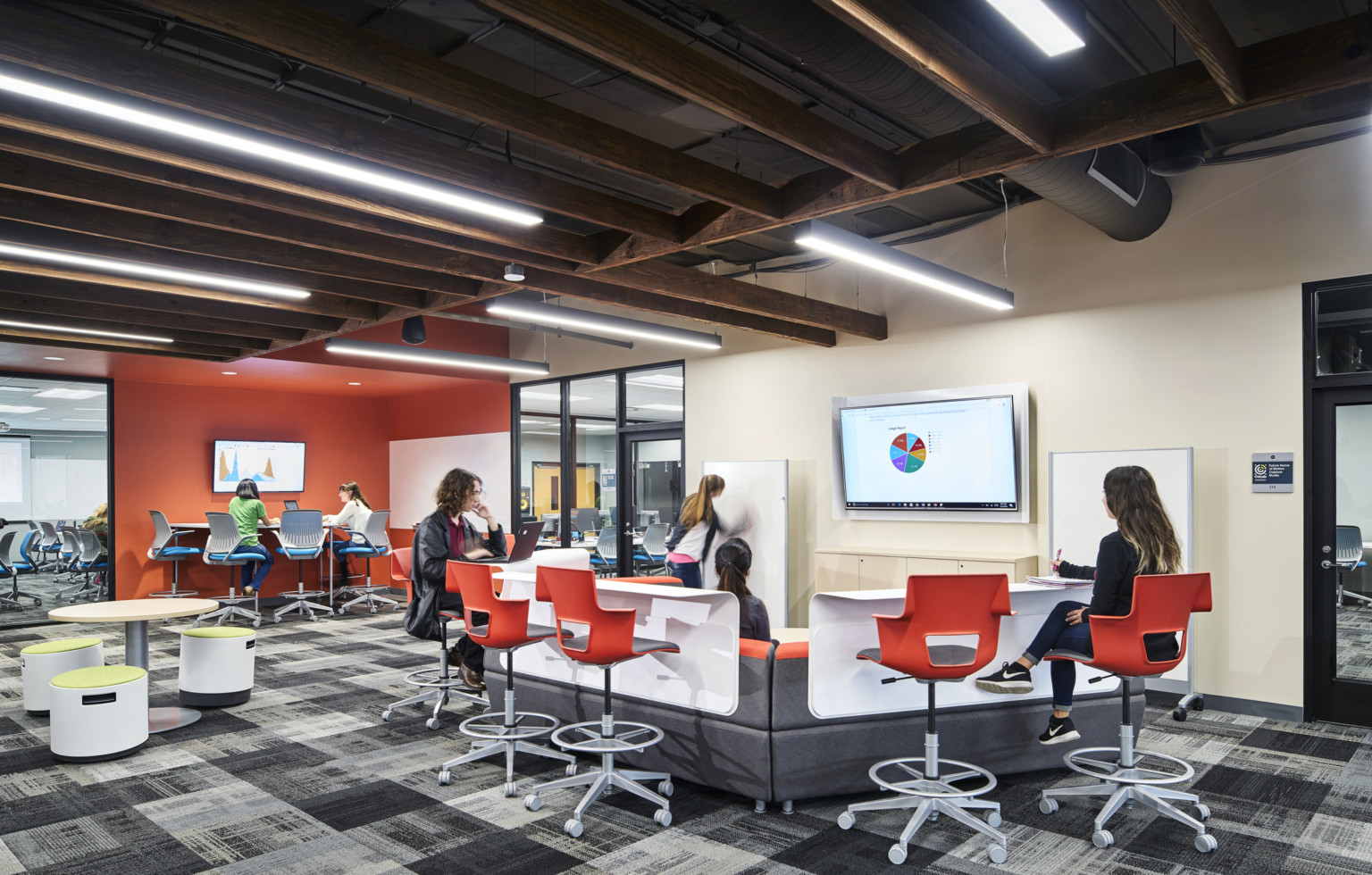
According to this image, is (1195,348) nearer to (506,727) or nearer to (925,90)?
(925,90)

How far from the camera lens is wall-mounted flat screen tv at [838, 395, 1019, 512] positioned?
6277mm

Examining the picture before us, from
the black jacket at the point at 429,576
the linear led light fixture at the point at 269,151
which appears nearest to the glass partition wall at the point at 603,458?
the black jacket at the point at 429,576

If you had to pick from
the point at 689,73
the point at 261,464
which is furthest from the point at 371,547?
the point at 689,73

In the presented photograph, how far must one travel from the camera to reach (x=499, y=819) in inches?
143

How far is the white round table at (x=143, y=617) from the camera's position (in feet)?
16.3

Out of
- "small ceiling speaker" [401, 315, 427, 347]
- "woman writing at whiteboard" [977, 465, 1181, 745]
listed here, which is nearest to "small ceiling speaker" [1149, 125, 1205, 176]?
"woman writing at whiteboard" [977, 465, 1181, 745]

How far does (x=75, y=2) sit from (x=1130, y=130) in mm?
4497

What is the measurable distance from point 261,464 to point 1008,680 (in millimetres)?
9850

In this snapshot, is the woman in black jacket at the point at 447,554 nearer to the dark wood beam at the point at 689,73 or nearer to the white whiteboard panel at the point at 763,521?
the white whiteboard panel at the point at 763,521

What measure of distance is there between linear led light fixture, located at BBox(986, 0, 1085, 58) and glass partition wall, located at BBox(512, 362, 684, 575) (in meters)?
6.27

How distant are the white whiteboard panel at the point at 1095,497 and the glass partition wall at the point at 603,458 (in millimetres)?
3851

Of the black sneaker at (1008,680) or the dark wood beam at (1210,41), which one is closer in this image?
the dark wood beam at (1210,41)

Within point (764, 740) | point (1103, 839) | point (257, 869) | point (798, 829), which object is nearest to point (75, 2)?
point (257, 869)

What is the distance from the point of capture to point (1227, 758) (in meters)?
4.45
